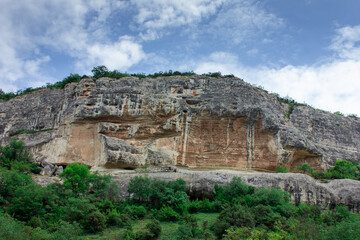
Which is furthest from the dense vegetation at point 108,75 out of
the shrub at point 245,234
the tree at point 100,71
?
the shrub at point 245,234

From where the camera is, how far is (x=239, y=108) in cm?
3106

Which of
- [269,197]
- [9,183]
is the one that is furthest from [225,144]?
[9,183]

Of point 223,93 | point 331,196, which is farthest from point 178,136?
point 331,196

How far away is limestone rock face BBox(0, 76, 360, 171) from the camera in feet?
100

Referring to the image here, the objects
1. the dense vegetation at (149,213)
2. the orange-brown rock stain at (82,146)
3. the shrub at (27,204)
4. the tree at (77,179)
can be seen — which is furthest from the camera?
the orange-brown rock stain at (82,146)

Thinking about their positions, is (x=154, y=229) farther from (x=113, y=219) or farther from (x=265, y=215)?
(x=265, y=215)

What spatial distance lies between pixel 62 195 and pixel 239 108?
16484mm

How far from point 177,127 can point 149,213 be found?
9.91 m

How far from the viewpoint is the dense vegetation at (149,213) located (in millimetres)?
15906

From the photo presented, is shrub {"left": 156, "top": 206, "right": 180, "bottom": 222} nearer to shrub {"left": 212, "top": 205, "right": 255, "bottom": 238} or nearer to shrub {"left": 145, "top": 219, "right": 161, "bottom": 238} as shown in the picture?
shrub {"left": 212, "top": 205, "right": 255, "bottom": 238}

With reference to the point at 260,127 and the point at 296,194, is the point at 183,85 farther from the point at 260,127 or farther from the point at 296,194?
the point at 296,194

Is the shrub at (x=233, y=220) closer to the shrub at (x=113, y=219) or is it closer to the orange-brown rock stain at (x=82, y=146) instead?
the shrub at (x=113, y=219)

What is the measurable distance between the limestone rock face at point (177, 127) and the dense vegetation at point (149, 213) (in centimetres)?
574

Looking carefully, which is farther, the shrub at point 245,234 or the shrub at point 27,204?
the shrub at point 27,204
